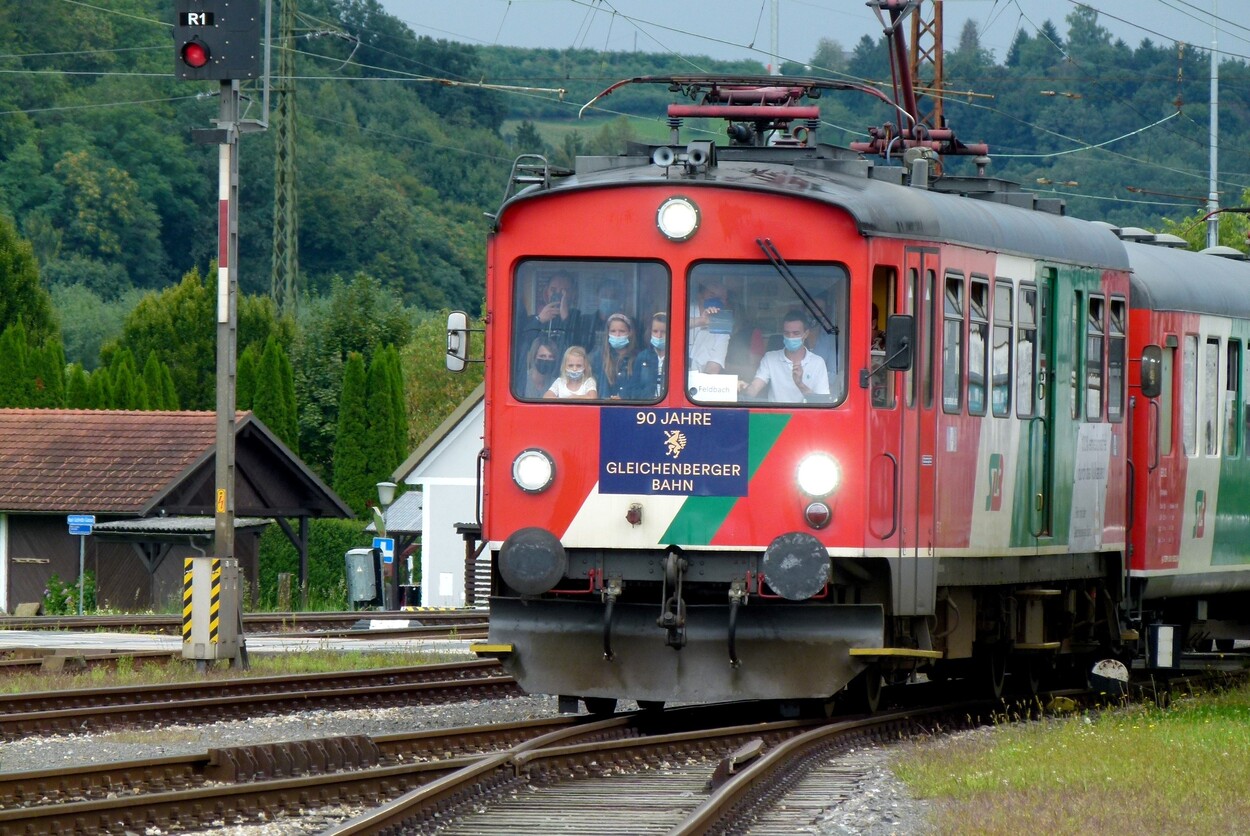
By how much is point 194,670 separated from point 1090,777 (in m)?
10.3

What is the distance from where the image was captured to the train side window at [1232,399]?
17938 millimetres

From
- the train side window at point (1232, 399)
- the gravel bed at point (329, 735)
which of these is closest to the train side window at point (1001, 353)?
the gravel bed at point (329, 735)

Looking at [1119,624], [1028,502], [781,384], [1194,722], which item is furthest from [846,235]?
[1119,624]

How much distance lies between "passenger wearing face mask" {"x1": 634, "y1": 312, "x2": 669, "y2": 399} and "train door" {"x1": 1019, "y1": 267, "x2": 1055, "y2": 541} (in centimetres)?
299

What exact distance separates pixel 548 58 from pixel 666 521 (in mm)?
125313

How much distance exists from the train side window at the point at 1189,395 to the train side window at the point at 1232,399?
687 millimetres

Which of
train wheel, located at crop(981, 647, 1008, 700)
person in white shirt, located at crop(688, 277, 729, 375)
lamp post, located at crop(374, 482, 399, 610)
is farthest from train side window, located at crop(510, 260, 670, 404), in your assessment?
lamp post, located at crop(374, 482, 399, 610)

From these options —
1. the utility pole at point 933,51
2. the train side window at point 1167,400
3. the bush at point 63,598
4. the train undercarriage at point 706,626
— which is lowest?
the bush at point 63,598

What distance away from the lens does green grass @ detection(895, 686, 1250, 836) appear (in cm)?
945

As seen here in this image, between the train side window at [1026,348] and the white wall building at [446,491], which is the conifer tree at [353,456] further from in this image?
the train side window at [1026,348]

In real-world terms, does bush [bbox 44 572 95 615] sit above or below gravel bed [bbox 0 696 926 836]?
below

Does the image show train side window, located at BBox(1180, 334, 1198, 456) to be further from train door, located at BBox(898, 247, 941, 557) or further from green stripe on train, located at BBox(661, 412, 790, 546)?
green stripe on train, located at BBox(661, 412, 790, 546)

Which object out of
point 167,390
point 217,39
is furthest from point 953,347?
point 167,390

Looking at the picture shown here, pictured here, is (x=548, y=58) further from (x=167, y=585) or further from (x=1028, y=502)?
(x=1028, y=502)
